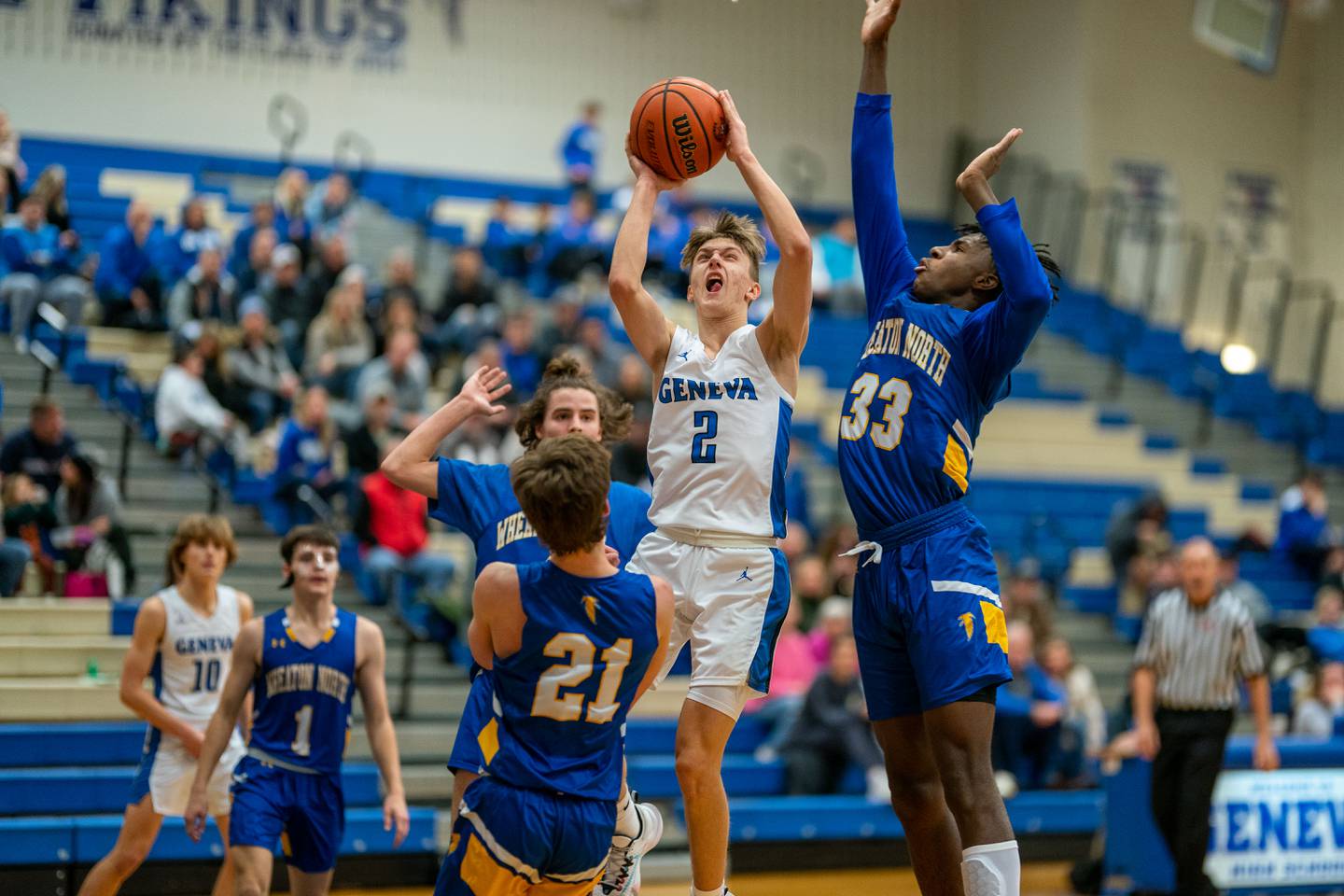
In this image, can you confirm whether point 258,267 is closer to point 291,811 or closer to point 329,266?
point 329,266

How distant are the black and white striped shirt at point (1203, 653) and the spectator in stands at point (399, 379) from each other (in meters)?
5.98

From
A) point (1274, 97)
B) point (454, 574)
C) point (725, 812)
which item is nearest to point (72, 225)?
point (454, 574)

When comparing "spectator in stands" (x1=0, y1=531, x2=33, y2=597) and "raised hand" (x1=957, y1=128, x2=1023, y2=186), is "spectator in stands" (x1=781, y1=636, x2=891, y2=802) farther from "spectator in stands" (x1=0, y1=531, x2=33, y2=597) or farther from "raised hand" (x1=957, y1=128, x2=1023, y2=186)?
"raised hand" (x1=957, y1=128, x2=1023, y2=186)

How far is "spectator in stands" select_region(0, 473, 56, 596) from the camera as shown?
9.55m

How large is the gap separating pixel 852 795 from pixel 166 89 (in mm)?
12232

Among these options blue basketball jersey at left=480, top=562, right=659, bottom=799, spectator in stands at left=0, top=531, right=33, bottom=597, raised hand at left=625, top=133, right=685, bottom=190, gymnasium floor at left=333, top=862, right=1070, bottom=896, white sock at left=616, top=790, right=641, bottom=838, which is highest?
raised hand at left=625, top=133, right=685, bottom=190

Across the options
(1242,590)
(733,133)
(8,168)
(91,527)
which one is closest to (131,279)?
(8,168)

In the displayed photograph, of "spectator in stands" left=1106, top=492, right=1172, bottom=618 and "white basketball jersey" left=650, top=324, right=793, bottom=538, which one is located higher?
"white basketball jersey" left=650, top=324, right=793, bottom=538

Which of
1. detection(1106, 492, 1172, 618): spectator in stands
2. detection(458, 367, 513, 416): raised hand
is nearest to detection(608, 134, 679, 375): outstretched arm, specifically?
detection(458, 367, 513, 416): raised hand

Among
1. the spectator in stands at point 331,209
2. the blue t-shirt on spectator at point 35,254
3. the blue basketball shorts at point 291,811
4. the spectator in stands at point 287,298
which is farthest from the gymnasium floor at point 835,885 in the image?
Result: the spectator in stands at point 331,209

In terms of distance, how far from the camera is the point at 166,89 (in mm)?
18406

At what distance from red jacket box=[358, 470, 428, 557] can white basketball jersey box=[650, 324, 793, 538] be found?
6.11m

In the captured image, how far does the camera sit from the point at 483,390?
16.6 ft

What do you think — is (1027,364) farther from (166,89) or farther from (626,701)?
(626,701)
